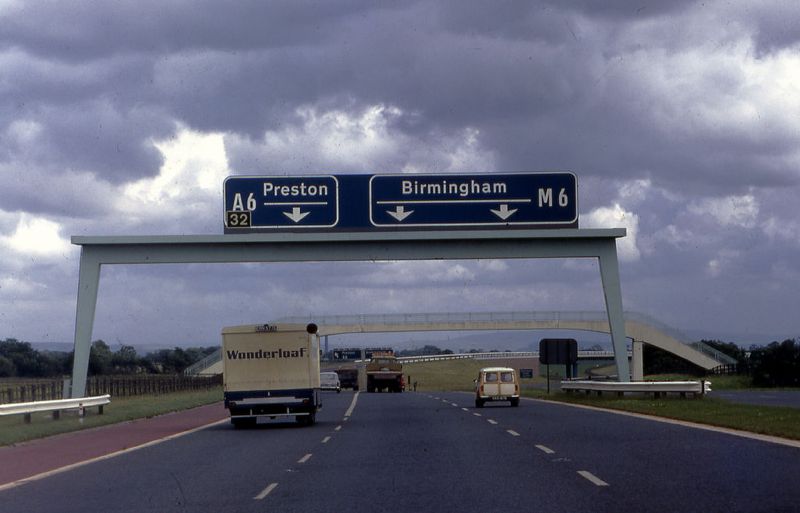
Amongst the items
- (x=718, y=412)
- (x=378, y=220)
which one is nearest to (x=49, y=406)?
(x=378, y=220)

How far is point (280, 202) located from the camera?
1412 inches

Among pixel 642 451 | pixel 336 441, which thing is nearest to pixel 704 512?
pixel 642 451

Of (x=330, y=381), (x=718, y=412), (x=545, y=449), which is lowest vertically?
(x=545, y=449)

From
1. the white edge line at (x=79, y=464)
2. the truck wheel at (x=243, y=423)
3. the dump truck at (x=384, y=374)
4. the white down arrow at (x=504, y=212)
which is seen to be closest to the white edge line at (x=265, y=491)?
the white edge line at (x=79, y=464)

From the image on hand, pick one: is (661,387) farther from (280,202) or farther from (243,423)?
(280,202)

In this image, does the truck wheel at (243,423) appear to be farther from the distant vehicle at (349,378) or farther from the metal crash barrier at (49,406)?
the distant vehicle at (349,378)

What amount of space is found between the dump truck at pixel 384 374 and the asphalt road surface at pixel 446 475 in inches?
2225

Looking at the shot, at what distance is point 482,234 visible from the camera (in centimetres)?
3581

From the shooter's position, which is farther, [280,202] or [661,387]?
[661,387]

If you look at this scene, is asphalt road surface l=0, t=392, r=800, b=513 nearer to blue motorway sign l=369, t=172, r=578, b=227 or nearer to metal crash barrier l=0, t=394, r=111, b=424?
metal crash barrier l=0, t=394, r=111, b=424

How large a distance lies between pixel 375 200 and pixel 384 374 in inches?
1969

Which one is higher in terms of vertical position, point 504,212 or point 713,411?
point 504,212

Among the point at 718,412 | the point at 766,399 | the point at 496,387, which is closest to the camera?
the point at 718,412

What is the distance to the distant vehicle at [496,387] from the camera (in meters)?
44.6
